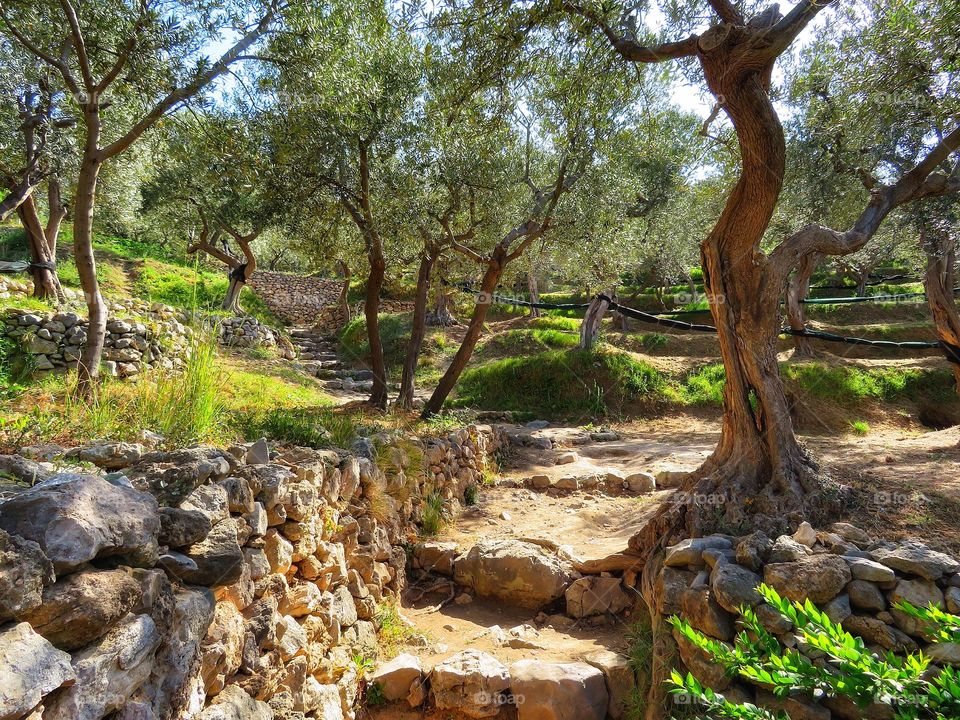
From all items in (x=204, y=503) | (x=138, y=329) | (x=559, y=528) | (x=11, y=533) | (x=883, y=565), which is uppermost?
(x=138, y=329)

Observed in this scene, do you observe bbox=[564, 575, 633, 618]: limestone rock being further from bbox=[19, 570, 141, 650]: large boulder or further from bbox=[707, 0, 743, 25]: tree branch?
bbox=[707, 0, 743, 25]: tree branch

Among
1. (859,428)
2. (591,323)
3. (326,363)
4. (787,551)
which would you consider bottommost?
(859,428)

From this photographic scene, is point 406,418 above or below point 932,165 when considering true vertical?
below

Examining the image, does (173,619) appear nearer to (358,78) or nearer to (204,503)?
(204,503)

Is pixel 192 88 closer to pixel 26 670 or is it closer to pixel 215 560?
pixel 215 560

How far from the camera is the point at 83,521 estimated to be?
1967mm

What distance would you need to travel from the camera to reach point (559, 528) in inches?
262

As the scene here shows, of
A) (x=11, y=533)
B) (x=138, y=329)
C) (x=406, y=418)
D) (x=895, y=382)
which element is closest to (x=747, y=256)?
(x=11, y=533)

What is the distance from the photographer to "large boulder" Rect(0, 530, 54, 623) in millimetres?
1585

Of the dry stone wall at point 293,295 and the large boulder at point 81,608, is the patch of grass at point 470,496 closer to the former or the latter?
the large boulder at point 81,608

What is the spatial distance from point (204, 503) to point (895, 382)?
15217 millimetres

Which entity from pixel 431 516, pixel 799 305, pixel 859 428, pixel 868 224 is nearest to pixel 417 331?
pixel 431 516

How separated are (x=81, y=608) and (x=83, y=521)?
320 mm

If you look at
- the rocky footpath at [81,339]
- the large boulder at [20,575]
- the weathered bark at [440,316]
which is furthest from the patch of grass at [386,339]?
the large boulder at [20,575]
